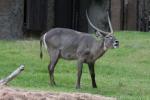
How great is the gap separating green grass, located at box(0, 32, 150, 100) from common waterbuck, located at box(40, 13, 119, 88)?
562mm

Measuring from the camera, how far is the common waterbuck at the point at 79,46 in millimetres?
12352

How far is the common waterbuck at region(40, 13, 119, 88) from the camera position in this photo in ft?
40.5

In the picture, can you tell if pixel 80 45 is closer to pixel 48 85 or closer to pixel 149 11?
pixel 48 85

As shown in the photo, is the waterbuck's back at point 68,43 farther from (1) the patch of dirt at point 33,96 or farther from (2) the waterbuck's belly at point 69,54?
(1) the patch of dirt at point 33,96

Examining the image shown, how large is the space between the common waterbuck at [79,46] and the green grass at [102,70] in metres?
0.56

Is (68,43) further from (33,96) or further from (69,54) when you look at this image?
(33,96)

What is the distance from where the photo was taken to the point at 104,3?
1118 inches

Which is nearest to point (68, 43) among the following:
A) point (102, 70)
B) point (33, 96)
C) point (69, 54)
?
point (69, 54)

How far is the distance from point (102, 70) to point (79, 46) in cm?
356

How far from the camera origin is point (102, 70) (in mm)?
16125

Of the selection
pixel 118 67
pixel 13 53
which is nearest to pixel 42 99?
pixel 118 67

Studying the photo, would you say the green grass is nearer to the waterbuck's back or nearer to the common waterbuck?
the common waterbuck

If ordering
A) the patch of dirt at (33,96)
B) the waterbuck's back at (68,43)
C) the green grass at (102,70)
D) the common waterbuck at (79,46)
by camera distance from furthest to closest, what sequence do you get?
the waterbuck's back at (68,43), the common waterbuck at (79,46), the green grass at (102,70), the patch of dirt at (33,96)

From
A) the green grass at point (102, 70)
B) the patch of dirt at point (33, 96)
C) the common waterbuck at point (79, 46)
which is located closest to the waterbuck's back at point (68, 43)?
the common waterbuck at point (79, 46)
